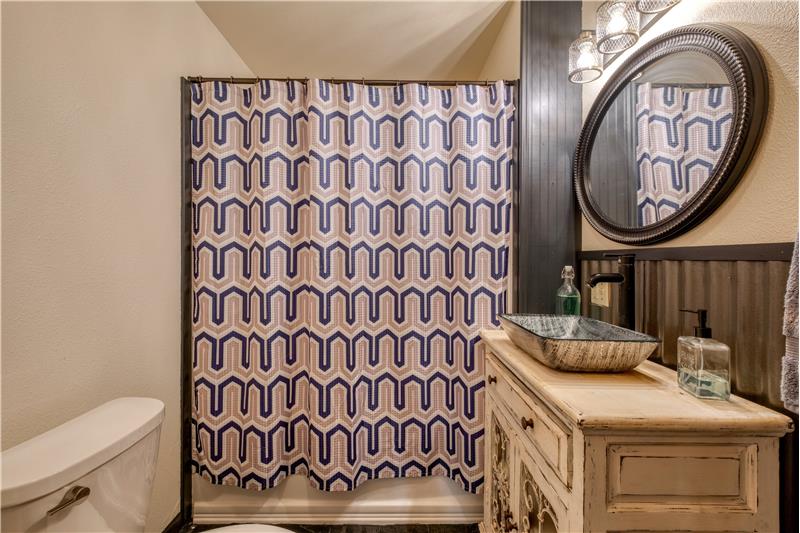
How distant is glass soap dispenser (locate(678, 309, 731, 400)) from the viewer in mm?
730

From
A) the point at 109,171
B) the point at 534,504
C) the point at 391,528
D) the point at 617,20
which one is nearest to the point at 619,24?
the point at 617,20

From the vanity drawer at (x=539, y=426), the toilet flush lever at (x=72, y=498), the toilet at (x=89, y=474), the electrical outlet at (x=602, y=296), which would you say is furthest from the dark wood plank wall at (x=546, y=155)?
the toilet flush lever at (x=72, y=498)

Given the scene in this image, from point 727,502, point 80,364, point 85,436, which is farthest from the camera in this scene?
point 80,364

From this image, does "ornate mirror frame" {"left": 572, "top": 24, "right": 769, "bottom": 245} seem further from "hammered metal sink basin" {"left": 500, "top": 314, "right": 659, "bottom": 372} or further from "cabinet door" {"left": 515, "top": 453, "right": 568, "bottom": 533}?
"cabinet door" {"left": 515, "top": 453, "right": 568, "bottom": 533}

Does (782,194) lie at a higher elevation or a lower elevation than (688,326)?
higher

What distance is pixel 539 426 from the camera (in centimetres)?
84

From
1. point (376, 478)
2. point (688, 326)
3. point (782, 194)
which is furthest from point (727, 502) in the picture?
point (376, 478)

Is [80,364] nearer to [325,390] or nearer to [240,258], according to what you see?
[240,258]

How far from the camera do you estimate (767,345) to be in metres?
0.76

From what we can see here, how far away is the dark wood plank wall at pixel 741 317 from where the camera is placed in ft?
2.36

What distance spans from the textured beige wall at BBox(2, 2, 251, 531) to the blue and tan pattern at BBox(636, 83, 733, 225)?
176cm

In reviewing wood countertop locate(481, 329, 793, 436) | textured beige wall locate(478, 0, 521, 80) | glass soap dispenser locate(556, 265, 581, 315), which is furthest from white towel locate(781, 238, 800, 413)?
textured beige wall locate(478, 0, 521, 80)

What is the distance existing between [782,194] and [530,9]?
4.24 feet

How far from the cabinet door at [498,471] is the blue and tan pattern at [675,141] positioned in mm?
817
